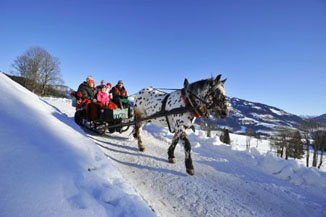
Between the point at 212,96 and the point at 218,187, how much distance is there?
6.35 ft

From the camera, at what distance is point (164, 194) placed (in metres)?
3.06

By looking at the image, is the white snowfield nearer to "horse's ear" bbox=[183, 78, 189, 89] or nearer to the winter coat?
"horse's ear" bbox=[183, 78, 189, 89]

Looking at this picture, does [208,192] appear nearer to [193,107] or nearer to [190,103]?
[193,107]

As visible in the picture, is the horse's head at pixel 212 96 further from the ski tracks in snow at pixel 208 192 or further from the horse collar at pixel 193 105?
the ski tracks in snow at pixel 208 192

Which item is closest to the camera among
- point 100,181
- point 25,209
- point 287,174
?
point 25,209

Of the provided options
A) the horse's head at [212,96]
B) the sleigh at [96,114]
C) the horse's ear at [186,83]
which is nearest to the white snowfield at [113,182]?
the sleigh at [96,114]

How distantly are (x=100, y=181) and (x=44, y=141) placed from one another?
89cm

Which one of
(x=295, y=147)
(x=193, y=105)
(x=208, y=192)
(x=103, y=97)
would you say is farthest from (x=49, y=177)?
(x=295, y=147)

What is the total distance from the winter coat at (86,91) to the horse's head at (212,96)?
169 inches

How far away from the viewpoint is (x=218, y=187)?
3.63 meters

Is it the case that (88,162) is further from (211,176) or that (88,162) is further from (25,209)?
(211,176)

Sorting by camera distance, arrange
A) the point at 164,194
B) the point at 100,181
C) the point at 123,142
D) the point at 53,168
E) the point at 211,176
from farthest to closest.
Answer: the point at 123,142 → the point at 211,176 → the point at 164,194 → the point at 100,181 → the point at 53,168

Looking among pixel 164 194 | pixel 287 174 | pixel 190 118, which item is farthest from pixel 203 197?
pixel 287 174

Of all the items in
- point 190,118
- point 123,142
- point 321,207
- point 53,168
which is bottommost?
point 321,207
